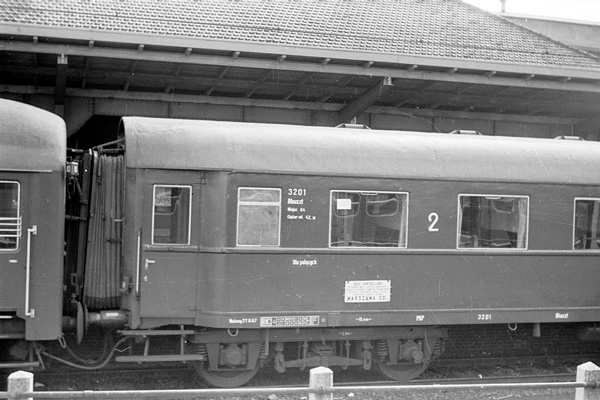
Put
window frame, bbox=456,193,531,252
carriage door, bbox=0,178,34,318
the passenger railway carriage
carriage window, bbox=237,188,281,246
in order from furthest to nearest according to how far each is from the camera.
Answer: window frame, bbox=456,193,531,252
carriage window, bbox=237,188,281,246
the passenger railway carriage
carriage door, bbox=0,178,34,318

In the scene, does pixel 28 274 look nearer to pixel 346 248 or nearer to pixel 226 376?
pixel 226 376

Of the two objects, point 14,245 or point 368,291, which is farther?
point 368,291

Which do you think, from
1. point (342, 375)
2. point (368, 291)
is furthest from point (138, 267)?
point (342, 375)

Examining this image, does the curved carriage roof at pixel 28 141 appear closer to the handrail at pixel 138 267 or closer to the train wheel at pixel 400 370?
the handrail at pixel 138 267

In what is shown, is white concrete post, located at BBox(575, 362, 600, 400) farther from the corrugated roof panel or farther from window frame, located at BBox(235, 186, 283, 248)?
the corrugated roof panel

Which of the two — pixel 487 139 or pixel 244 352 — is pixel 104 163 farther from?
pixel 487 139

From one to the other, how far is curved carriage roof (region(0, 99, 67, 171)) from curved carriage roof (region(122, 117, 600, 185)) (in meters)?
0.90

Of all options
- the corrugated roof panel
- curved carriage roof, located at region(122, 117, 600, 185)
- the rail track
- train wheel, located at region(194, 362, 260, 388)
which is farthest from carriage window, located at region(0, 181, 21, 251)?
the corrugated roof panel

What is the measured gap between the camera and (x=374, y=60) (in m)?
13.1

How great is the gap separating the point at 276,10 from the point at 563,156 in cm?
829

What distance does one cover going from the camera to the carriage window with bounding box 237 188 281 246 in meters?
9.52

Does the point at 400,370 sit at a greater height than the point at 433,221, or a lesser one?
lesser

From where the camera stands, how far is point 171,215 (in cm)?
948

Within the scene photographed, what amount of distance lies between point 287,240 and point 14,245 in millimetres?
3408
